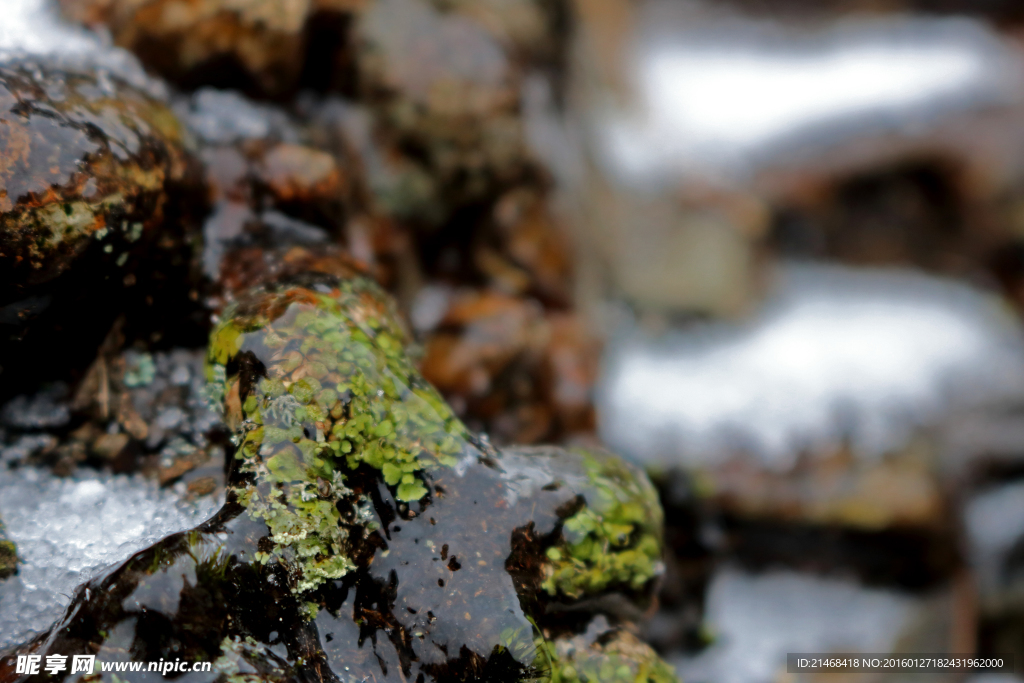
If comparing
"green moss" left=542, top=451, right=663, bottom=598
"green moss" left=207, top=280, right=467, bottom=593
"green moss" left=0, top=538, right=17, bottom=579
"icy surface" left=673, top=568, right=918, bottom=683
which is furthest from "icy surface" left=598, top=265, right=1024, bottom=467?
"green moss" left=0, top=538, right=17, bottom=579

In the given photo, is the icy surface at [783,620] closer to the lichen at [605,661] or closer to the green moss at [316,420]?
the lichen at [605,661]

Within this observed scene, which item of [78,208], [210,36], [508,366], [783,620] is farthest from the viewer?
[783,620]

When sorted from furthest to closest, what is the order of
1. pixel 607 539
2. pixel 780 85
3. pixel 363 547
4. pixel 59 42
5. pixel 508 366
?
pixel 780 85 < pixel 508 366 < pixel 59 42 < pixel 607 539 < pixel 363 547

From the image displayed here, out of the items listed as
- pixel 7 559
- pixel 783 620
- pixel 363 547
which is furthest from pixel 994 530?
pixel 7 559

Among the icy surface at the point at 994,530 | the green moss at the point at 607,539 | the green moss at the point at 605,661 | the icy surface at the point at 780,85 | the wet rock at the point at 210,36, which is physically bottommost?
the green moss at the point at 605,661

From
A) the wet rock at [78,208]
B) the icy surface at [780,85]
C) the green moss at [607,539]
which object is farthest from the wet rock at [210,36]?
the icy surface at [780,85]

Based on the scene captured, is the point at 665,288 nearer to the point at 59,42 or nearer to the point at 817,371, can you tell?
the point at 817,371
